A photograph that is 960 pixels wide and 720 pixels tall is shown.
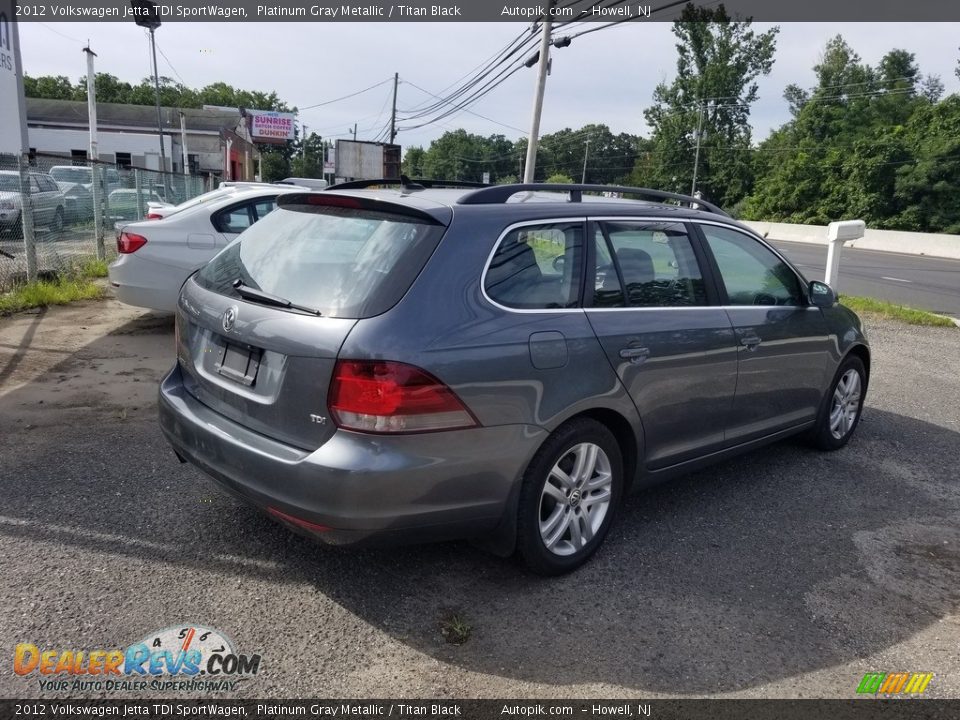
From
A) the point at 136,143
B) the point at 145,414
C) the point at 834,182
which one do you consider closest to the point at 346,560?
the point at 145,414

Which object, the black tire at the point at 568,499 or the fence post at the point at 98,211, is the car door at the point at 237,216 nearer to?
the black tire at the point at 568,499

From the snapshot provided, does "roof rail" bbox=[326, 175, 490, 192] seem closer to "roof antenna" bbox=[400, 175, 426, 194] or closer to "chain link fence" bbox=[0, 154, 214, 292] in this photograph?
"roof antenna" bbox=[400, 175, 426, 194]

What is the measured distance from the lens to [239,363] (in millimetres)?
3207

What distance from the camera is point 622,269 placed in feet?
12.2

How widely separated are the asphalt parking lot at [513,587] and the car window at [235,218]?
349cm

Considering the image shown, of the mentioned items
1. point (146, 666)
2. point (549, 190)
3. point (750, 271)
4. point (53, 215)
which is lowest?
point (146, 666)

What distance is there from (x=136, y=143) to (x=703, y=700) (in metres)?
63.1

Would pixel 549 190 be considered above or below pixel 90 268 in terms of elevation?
above

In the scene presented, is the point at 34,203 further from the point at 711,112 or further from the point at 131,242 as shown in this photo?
the point at 711,112

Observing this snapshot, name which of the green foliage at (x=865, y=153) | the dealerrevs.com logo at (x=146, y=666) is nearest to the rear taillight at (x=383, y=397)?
the dealerrevs.com logo at (x=146, y=666)

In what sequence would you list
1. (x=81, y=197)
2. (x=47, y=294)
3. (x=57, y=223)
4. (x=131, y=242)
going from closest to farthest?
(x=131, y=242), (x=47, y=294), (x=57, y=223), (x=81, y=197)

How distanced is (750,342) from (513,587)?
78.3 inches

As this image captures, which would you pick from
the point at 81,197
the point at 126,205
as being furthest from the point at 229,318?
the point at 126,205

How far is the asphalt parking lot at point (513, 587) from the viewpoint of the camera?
280 centimetres
